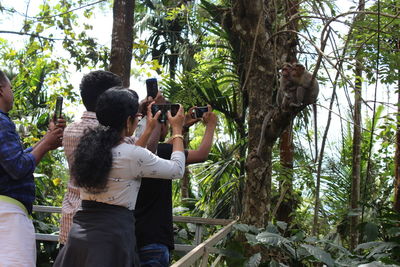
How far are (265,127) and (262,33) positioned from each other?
0.63 meters

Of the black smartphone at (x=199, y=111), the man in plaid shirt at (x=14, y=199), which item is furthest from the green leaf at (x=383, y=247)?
the man in plaid shirt at (x=14, y=199)

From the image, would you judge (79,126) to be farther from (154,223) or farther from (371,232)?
(371,232)

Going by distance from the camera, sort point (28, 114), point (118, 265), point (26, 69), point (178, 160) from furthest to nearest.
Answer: point (28, 114) < point (26, 69) < point (178, 160) < point (118, 265)

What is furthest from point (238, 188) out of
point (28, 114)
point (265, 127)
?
point (28, 114)

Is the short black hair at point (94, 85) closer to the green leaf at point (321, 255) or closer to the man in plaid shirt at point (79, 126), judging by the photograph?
the man in plaid shirt at point (79, 126)

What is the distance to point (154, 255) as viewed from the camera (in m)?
1.67

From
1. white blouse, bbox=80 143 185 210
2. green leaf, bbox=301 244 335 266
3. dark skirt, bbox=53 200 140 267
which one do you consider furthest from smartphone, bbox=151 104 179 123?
green leaf, bbox=301 244 335 266

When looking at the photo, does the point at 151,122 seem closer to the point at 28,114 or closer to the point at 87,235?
the point at 87,235

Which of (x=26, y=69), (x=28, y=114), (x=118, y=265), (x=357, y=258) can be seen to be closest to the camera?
(x=118, y=265)

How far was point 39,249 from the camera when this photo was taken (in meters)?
2.99

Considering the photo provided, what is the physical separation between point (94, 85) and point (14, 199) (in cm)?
51

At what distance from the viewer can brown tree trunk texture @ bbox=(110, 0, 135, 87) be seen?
101 inches

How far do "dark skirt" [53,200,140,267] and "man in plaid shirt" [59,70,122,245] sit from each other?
25 centimetres

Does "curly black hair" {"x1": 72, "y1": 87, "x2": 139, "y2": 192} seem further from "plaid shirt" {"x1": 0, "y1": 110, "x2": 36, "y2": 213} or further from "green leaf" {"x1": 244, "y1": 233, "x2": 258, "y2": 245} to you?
"green leaf" {"x1": 244, "y1": 233, "x2": 258, "y2": 245}
